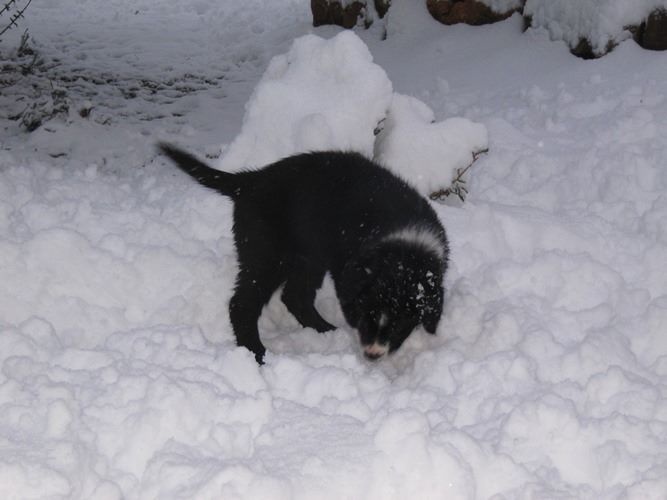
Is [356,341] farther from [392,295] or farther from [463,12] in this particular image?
[463,12]

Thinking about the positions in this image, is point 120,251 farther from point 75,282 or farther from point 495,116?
point 495,116

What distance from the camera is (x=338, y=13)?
30.5 ft

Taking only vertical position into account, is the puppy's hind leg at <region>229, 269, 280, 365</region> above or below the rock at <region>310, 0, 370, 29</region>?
above

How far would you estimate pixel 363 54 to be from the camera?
5418 mm

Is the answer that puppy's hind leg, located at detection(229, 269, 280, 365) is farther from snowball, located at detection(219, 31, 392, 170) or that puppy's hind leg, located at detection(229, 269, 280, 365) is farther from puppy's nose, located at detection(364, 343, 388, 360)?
snowball, located at detection(219, 31, 392, 170)

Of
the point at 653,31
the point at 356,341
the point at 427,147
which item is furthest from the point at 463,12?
the point at 356,341

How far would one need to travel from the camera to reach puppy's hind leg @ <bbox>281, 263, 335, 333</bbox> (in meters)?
4.07

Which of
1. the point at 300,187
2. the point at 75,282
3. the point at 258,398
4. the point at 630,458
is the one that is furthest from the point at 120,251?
the point at 630,458

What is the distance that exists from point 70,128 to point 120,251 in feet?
10.1

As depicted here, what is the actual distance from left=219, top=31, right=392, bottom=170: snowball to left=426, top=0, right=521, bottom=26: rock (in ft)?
10.1

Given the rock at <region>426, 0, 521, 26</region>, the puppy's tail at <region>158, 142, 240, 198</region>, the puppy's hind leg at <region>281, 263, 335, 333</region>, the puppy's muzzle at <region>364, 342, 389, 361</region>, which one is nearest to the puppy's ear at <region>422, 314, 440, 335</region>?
the puppy's muzzle at <region>364, 342, 389, 361</region>

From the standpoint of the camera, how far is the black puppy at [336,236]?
3574 millimetres

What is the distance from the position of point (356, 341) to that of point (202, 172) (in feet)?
3.69

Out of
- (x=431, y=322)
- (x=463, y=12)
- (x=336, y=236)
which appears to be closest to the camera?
(x=431, y=322)
